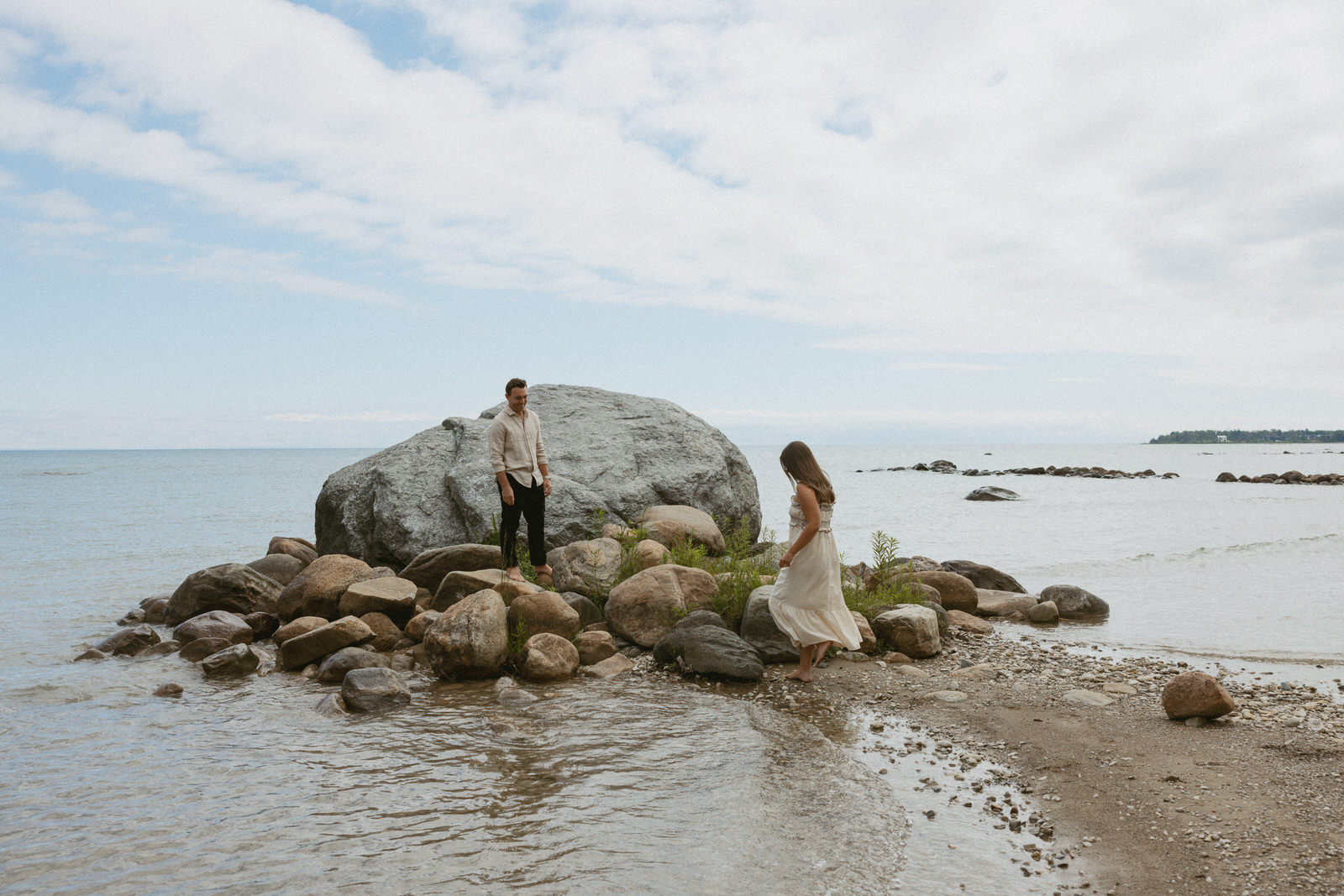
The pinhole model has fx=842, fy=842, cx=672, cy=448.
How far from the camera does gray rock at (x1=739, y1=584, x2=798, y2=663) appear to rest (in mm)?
8742

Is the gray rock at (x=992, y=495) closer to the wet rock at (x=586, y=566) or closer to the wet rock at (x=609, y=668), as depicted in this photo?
the wet rock at (x=586, y=566)

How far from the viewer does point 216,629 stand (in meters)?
10.3

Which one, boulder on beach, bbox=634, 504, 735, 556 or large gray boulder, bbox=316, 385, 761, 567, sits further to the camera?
large gray boulder, bbox=316, 385, 761, 567

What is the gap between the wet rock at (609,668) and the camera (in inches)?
336

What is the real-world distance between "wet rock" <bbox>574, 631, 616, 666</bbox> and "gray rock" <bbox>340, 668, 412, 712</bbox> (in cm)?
187

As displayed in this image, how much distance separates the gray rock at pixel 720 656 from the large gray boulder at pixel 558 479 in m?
4.30

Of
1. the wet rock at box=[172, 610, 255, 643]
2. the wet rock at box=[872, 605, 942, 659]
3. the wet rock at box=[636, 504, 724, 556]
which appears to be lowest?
the wet rock at box=[172, 610, 255, 643]

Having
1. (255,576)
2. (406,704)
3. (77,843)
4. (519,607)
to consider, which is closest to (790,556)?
(519,607)

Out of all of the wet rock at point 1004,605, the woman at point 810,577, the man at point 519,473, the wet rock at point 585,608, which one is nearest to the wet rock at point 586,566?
the man at point 519,473

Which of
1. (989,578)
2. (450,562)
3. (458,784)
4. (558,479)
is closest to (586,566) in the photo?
(450,562)

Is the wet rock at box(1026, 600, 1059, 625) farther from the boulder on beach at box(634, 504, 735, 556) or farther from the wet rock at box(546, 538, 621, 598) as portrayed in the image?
the wet rock at box(546, 538, 621, 598)

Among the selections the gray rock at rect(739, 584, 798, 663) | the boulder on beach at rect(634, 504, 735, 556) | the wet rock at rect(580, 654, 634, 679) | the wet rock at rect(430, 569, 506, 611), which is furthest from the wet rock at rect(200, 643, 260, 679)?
the gray rock at rect(739, 584, 798, 663)

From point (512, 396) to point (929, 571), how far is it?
21.4 feet

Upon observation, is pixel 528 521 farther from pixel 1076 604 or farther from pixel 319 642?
pixel 1076 604
